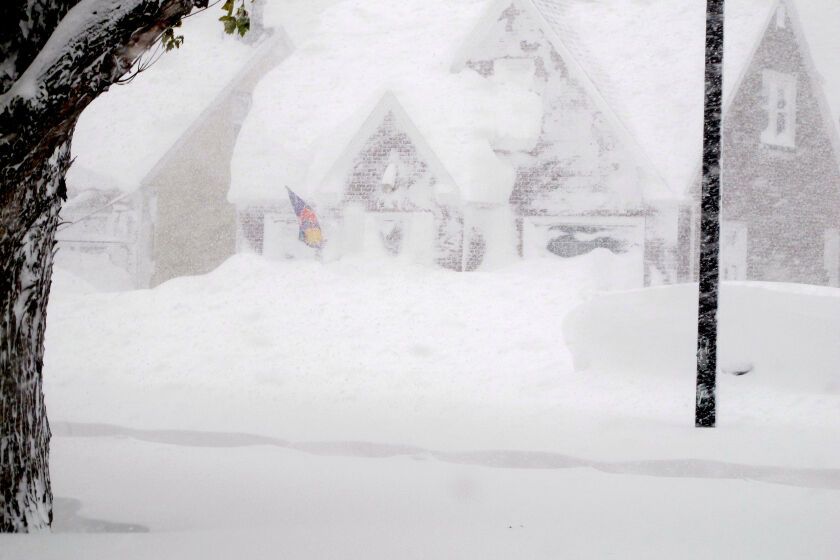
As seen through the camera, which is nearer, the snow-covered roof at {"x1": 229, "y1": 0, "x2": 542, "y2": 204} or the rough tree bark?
the rough tree bark

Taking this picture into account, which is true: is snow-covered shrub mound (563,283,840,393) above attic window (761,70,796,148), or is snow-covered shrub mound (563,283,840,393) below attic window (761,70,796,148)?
below

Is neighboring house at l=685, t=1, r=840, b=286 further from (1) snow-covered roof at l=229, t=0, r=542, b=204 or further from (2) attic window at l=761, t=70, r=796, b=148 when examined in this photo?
(1) snow-covered roof at l=229, t=0, r=542, b=204

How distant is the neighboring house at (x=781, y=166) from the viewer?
79.5ft

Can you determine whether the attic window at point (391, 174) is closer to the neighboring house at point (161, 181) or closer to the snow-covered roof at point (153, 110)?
the neighboring house at point (161, 181)

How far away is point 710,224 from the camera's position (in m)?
11.6

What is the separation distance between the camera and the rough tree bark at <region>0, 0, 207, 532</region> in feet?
19.5

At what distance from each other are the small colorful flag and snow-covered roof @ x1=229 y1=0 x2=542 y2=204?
44 cm

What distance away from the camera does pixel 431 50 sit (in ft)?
89.4

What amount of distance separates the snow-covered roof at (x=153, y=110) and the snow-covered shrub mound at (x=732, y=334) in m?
17.0

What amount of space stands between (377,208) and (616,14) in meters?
8.04

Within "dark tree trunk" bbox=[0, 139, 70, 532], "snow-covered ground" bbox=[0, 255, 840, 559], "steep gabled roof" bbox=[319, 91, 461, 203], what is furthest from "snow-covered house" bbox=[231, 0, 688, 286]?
"dark tree trunk" bbox=[0, 139, 70, 532]

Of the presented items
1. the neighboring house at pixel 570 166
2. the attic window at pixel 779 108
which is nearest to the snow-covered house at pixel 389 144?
the neighboring house at pixel 570 166

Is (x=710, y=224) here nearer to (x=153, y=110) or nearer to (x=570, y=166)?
(x=570, y=166)

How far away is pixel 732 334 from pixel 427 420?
189 inches
